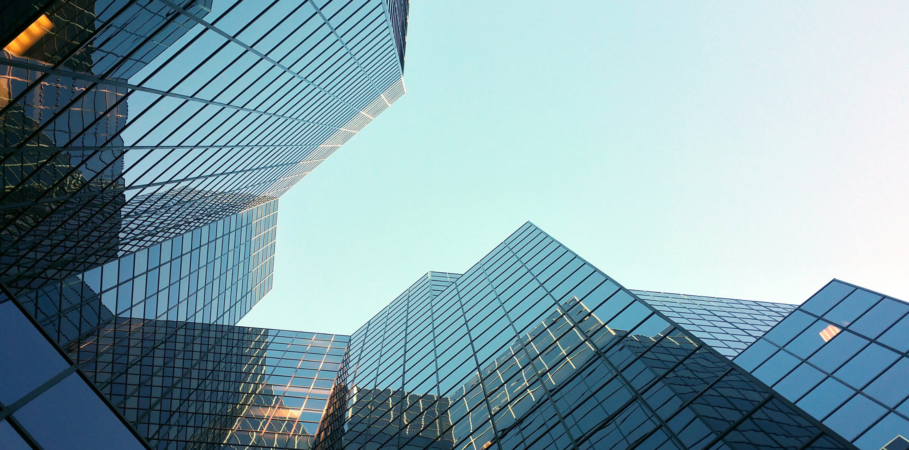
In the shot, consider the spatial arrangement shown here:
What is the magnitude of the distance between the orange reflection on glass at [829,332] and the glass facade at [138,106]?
25.1m

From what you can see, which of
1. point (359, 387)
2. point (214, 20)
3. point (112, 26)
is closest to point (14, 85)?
point (112, 26)

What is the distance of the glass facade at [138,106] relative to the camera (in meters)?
9.99

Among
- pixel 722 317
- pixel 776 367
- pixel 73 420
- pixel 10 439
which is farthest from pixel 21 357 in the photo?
pixel 722 317

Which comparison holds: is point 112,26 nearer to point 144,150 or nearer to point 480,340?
point 144,150

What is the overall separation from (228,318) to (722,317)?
35685 millimetres

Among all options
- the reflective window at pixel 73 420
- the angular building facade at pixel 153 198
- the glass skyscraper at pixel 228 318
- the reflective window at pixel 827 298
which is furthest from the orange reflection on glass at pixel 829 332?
the reflective window at pixel 73 420

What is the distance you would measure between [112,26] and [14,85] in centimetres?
227

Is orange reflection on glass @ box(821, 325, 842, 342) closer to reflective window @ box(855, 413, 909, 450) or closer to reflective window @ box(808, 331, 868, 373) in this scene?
reflective window @ box(808, 331, 868, 373)

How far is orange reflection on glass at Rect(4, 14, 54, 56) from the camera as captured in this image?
8492 millimetres

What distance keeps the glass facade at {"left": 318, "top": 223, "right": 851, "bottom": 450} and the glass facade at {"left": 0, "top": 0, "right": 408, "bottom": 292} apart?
14107mm

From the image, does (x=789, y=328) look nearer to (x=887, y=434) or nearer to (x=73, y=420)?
(x=887, y=434)

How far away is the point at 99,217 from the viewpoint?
18766 millimetres

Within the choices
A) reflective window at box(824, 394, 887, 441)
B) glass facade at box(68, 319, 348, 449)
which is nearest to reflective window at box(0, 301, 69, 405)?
glass facade at box(68, 319, 348, 449)

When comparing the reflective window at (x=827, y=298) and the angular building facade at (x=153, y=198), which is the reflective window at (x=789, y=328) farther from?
the angular building facade at (x=153, y=198)
